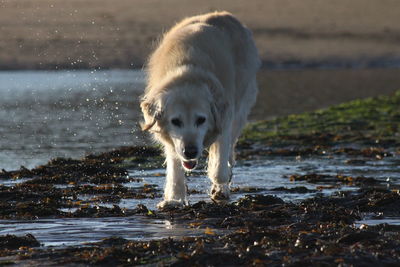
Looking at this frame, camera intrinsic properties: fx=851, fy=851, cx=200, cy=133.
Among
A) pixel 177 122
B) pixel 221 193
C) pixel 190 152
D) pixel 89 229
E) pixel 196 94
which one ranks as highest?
pixel 196 94

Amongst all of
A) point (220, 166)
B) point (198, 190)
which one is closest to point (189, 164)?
point (220, 166)

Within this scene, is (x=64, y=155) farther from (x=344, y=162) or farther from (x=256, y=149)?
(x=344, y=162)

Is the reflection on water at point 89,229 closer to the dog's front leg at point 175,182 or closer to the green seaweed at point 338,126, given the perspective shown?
the dog's front leg at point 175,182

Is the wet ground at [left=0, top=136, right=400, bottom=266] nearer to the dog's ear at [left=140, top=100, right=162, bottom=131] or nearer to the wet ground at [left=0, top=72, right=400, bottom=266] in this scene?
the wet ground at [left=0, top=72, right=400, bottom=266]

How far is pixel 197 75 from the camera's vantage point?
10.4 meters

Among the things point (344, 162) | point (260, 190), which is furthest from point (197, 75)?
point (344, 162)

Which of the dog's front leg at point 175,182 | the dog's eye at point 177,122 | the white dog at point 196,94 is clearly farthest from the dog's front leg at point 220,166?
the dog's eye at point 177,122

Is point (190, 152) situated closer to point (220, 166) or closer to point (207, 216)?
point (207, 216)

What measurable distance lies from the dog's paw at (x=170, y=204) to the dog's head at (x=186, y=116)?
2.03 feet

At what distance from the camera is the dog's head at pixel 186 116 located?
9.92 meters

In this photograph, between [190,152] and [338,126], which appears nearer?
[190,152]

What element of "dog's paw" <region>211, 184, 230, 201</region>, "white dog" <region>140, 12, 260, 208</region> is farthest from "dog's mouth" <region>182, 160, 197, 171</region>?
"dog's paw" <region>211, 184, 230, 201</region>

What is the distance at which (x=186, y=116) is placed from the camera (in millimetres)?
10000

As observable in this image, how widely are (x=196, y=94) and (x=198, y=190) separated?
289 centimetres
